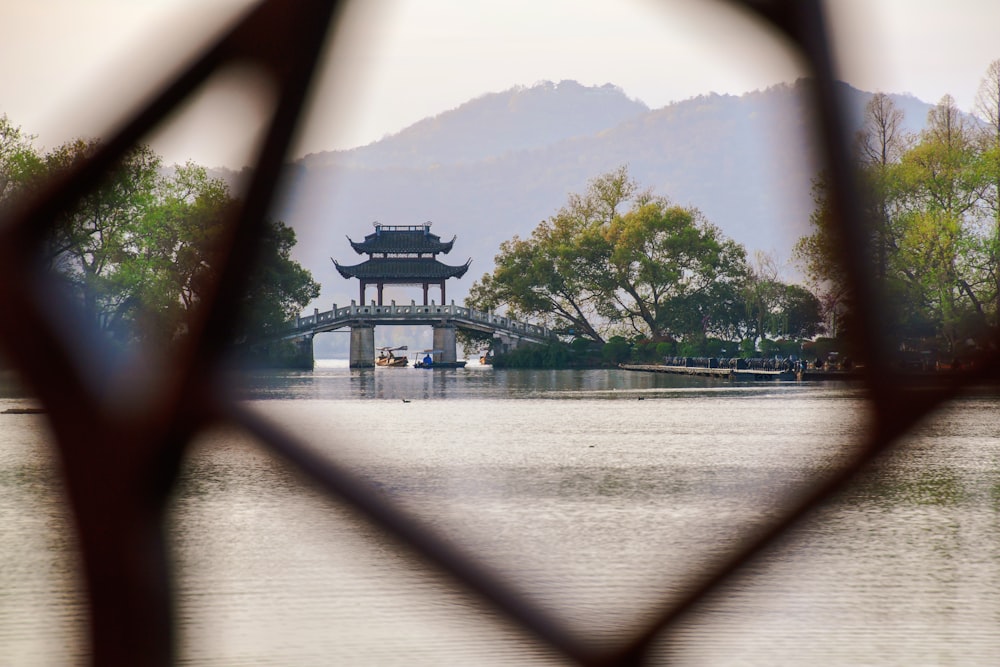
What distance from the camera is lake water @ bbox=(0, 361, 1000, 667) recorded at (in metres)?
6.64

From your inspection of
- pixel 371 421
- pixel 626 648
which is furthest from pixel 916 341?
pixel 626 648

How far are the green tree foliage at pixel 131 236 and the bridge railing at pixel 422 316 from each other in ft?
67.2

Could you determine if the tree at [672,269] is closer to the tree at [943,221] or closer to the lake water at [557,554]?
the tree at [943,221]

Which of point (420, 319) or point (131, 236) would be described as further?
point (420, 319)

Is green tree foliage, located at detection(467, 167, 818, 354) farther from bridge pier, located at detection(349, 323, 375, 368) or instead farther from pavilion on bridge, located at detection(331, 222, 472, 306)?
pavilion on bridge, located at detection(331, 222, 472, 306)

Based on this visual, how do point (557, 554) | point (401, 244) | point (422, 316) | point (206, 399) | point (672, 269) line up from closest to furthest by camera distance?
point (557, 554)
point (206, 399)
point (672, 269)
point (422, 316)
point (401, 244)

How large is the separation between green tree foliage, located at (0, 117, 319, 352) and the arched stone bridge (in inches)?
802

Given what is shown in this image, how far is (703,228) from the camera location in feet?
260

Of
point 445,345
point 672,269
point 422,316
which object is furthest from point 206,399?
point 445,345

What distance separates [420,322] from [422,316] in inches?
20.0

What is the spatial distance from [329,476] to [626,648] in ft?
28.2

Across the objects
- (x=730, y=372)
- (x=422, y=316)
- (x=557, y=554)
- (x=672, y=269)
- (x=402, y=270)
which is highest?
(x=402, y=270)

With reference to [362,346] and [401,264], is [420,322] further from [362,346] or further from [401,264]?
[401,264]

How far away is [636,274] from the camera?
3073 inches
